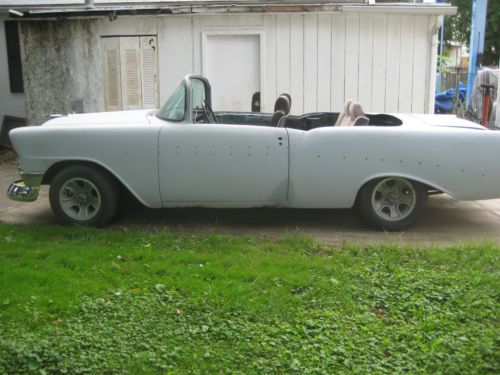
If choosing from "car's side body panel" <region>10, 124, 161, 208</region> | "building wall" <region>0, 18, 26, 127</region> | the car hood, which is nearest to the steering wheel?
the car hood

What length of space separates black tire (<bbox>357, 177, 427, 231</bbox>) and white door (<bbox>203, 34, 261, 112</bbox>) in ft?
13.9

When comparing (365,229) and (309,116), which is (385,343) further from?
(309,116)

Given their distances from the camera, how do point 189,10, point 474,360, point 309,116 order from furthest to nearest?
point 189,10
point 309,116
point 474,360

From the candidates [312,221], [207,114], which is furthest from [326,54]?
[312,221]

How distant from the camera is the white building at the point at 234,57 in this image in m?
9.54

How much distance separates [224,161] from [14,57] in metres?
8.15

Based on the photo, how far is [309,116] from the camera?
7.18 meters

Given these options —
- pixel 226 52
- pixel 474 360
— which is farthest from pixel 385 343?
pixel 226 52

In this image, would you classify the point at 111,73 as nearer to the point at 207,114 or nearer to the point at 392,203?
the point at 207,114

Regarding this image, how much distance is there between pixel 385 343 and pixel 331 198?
247 centimetres

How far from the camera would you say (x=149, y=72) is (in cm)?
983

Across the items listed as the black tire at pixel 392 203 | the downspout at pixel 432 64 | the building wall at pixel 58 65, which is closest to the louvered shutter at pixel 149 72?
the building wall at pixel 58 65

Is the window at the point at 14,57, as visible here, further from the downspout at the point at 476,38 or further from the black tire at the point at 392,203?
the downspout at the point at 476,38

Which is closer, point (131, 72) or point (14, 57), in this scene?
point (131, 72)
